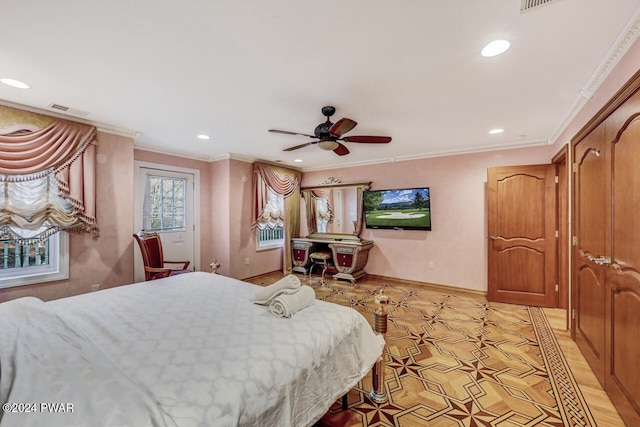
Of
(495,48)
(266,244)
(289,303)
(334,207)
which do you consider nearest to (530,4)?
(495,48)

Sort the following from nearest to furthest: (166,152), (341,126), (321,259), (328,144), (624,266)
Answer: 1. (624,266)
2. (341,126)
3. (328,144)
4. (166,152)
5. (321,259)

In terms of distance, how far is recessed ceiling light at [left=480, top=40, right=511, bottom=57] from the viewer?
1.60m

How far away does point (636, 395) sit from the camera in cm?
152

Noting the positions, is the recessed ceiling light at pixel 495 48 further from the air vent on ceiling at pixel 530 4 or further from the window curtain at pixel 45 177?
the window curtain at pixel 45 177

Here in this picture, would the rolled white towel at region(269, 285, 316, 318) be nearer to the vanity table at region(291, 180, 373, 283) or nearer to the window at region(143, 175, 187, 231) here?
the vanity table at region(291, 180, 373, 283)

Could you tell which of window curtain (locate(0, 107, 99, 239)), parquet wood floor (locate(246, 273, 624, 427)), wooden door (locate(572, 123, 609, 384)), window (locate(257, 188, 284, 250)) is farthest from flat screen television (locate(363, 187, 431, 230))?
window curtain (locate(0, 107, 99, 239))

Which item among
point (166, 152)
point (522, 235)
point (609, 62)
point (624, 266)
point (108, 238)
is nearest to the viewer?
point (624, 266)

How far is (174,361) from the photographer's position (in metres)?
1.17

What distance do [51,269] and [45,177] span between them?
1023mm

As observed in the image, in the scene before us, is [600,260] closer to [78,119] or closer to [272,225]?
[272,225]

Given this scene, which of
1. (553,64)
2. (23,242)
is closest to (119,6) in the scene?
(553,64)

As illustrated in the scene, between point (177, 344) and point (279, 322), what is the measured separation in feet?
1.77

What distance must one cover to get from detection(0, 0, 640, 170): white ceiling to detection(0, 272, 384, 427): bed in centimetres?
171

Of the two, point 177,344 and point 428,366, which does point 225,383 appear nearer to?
point 177,344
